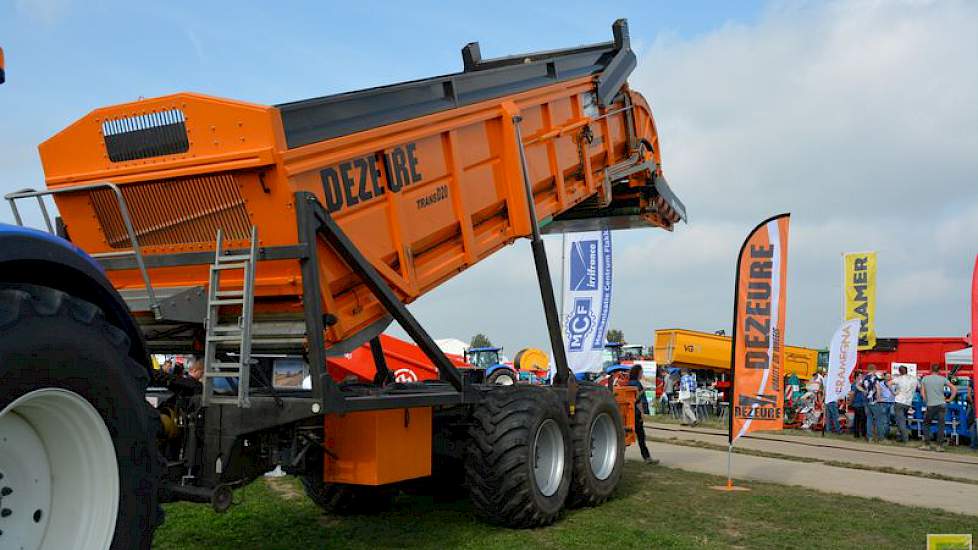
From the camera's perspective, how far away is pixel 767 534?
7727 mm

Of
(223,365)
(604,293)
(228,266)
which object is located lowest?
(223,365)

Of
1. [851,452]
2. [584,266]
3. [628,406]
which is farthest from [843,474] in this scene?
[584,266]

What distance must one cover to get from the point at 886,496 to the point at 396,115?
786cm

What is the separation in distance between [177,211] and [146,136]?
0.54 metres

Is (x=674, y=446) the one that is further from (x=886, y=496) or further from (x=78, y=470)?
(x=78, y=470)

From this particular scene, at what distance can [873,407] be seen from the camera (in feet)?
66.6

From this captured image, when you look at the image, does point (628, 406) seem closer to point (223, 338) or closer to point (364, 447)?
point (364, 447)

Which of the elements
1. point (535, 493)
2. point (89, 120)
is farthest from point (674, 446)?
point (89, 120)

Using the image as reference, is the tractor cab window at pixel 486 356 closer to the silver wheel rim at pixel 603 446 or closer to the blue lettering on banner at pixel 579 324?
the blue lettering on banner at pixel 579 324

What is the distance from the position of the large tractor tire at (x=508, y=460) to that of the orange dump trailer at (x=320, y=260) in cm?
2

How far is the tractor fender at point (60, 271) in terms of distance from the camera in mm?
3514

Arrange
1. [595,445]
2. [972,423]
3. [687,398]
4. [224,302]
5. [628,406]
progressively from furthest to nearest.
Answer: [687,398] < [972,423] < [628,406] < [595,445] < [224,302]

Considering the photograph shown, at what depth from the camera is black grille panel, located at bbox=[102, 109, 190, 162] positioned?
5602mm

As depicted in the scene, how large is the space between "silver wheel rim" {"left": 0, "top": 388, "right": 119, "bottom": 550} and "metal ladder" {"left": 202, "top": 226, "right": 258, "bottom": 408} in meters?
1.41
